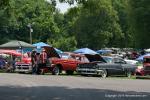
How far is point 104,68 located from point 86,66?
4.32 ft

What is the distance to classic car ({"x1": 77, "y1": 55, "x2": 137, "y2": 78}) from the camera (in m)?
36.2

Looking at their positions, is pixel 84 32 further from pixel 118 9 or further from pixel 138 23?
pixel 138 23

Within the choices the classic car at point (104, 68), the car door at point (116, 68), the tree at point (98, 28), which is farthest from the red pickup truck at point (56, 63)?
the tree at point (98, 28)

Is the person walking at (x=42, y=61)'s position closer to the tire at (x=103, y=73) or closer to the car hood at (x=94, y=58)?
the car hood at (x=94, y=58)

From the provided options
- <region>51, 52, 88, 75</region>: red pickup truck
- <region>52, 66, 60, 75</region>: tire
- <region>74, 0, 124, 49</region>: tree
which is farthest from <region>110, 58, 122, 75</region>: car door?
<region>74, 0, 124, 49</region>: tree

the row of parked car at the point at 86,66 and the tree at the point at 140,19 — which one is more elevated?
the tree at the point at 140,19

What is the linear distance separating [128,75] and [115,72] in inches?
52.4

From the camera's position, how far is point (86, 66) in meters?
36.5

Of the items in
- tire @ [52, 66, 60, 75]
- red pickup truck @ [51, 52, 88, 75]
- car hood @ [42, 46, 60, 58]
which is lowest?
tire @ [52, 66, 60, 75]

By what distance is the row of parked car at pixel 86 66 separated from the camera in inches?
1431

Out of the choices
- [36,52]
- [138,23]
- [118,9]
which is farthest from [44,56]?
[118,9]

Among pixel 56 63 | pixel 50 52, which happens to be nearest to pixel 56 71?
pixel 56 63

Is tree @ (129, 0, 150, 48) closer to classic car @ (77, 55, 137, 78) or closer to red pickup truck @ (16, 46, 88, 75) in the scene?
red pickup truck @ (16, 46, 88, 75)

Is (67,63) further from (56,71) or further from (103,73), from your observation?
(103,73)
